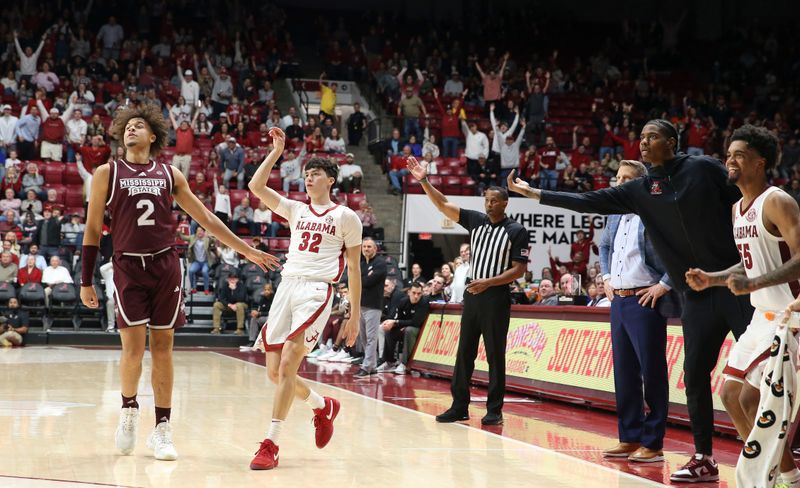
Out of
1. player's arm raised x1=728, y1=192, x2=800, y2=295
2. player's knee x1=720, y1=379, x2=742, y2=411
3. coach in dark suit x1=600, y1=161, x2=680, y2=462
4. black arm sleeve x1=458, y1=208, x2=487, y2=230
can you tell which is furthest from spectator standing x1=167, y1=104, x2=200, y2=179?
player's arm raised x1=728, y1=192, x2=800, y2=295

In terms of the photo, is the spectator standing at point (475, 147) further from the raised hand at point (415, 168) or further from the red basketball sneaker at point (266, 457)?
the red basketball sneaker at point (266, 457)

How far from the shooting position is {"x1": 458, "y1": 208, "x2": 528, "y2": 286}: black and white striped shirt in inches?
333

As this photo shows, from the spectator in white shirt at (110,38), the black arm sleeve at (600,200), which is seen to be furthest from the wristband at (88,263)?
the spectator in white shirt at (110,38)

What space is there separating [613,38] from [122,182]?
27.8 m

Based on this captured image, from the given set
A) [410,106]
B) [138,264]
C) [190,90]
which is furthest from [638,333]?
[410,106]

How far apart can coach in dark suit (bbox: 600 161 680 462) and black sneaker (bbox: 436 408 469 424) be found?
66.5 inches

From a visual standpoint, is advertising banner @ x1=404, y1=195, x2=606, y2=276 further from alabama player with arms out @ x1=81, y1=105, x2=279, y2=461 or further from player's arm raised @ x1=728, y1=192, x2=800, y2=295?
player's arm raised @ x1=728, y1=192, x2=800, y2=295

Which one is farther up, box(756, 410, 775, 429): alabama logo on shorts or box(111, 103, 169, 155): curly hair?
box(111, 103, 169, 155): curly hair

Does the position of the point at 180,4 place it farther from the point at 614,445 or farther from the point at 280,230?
the point at 614,445

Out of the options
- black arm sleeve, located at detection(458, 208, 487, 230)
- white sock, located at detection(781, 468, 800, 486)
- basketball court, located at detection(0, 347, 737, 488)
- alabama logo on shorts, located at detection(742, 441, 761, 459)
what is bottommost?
basketball court, located at detection(0, 347, 737, 488)

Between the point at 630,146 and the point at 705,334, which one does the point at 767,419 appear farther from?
the point at 630,146

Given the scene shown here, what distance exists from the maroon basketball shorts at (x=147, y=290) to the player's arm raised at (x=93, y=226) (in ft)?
0.51

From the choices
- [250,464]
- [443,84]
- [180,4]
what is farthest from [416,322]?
[180,4]

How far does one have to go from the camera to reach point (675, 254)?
5984mm
